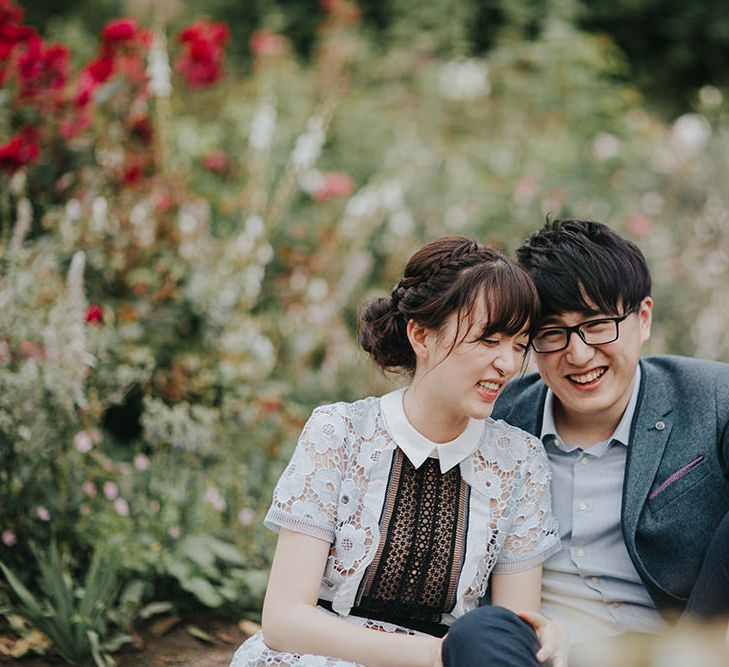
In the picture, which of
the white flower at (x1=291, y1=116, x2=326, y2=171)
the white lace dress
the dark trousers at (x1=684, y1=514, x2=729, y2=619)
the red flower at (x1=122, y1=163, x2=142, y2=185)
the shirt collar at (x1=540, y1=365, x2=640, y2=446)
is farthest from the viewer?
the white flower at (x1=291, y1=116, x2=326, y2=171)

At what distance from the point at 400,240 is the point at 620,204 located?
4.56ft

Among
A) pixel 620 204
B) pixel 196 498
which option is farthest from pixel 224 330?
pixel 620 204

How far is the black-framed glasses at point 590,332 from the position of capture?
6.98 feet

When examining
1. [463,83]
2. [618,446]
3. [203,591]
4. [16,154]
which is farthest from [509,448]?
[463,83]

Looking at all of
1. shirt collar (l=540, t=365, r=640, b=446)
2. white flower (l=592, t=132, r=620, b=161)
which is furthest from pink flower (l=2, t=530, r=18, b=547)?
white flower (l=592, t=132, r=620, b=161)

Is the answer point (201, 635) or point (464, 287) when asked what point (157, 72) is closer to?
point (201, 635)

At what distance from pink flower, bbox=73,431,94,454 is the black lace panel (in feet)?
3.81

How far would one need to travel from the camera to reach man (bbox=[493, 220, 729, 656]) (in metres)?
2.12

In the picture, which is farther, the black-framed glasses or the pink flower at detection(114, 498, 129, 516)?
the pink flower at detection(114, 498, 129, 516)

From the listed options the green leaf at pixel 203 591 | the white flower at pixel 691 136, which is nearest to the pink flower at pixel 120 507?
the green leaf at pixel 203 591

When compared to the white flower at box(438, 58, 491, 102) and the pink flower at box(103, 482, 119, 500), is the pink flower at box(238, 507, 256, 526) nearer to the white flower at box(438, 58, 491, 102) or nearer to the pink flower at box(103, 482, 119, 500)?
the pink flower at box(103, 482, 119, 500)

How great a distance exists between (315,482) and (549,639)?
0.55 metres

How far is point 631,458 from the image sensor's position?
220 cm

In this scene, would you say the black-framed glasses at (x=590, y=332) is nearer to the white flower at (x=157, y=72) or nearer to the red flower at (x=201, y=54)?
the white flower at (x=157, y=72)
